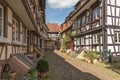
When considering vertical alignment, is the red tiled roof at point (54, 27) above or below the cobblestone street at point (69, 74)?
above

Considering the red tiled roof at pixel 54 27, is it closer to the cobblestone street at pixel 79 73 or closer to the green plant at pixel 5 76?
the cobblestone street at pixel 79 73

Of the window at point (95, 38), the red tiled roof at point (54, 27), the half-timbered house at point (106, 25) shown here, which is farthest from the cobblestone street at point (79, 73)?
the red tiled roof at point (54, 27)

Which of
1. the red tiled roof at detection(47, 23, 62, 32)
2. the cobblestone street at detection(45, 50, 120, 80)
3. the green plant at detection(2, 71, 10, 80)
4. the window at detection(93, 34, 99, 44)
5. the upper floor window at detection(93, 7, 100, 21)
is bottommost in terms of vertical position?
the cobblestone street at detection(45, 50, 120, 80)

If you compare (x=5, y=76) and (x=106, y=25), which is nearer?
(x=5, y=76)

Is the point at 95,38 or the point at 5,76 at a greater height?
the point at 95,38

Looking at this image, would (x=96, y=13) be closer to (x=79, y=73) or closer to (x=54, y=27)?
(x=79, y=73)

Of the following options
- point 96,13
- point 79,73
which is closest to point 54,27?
point 96,13

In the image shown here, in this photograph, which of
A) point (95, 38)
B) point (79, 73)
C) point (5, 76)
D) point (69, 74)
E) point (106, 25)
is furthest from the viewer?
point (95, 38)

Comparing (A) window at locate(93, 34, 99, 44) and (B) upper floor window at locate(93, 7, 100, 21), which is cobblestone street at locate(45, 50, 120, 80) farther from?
(B) upper floor window at locate(93, 7, 100, 21)

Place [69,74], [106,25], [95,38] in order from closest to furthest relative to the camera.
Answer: [69,74]
[106,25]
[95,38]

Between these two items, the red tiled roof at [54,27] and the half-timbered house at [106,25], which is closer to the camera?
the half-timbered house at [106,25]

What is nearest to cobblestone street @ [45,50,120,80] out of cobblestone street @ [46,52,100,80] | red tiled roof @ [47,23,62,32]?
cobblestone street @ [46,52,100,80]

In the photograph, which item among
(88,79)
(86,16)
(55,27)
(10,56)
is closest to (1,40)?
(10,56)

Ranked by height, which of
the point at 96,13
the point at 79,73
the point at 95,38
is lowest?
the point at 79,73
